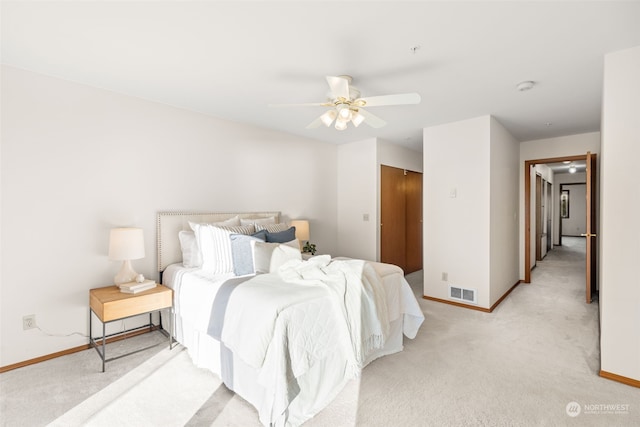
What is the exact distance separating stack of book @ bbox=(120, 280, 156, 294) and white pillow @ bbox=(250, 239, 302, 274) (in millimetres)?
1049

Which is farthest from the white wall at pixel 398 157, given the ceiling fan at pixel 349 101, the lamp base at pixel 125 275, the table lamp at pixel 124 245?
the lamp base at pixel 125 275

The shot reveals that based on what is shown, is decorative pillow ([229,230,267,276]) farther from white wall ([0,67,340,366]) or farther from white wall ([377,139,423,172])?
white wall ([377,139,423,172])

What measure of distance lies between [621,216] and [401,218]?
3.47m

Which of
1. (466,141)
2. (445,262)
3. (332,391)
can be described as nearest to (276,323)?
(332,391)

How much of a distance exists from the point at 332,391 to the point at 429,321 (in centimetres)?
182

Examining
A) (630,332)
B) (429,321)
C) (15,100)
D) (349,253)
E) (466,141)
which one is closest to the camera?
(630,332)

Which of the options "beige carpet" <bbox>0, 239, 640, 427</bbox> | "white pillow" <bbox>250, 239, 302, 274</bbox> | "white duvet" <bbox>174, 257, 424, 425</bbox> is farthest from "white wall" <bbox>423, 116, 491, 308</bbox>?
"white pillow" <bbox>250, 239, 302, 274</bbox>

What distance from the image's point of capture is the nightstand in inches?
96.3

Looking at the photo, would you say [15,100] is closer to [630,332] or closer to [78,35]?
[78,35]

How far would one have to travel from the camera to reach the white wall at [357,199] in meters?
4.91

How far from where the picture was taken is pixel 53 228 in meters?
2.63

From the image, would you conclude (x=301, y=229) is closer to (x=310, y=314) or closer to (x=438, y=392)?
(x=310, y=314)

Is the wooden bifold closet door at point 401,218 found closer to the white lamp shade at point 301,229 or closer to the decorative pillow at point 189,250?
the white lamp shade at point 301,229

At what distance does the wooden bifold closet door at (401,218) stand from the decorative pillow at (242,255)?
2.87 metres
